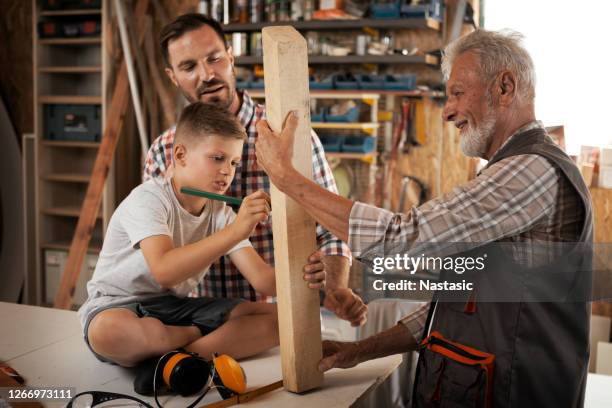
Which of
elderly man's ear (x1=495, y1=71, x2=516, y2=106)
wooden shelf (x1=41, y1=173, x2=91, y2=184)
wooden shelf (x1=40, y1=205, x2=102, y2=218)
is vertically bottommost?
wooden shelf (x1=40, y1=205, x2=102, y2=218)

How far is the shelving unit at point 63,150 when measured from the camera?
4699 mm

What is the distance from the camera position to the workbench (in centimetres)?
155

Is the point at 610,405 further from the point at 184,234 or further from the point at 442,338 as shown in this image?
the point at 184,234

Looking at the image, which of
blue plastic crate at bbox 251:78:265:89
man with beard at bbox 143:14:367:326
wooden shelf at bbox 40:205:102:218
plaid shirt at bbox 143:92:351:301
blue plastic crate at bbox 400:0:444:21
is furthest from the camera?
wooden shelf at bbox 40:205:102:218

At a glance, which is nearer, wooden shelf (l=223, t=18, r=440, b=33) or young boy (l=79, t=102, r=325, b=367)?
young boy (l=79, t=102, r=325, b=367)

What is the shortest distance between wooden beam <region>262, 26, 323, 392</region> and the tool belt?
25cm

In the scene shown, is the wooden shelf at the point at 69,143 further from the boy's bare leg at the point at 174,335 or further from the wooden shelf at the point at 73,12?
the boy's bare leg at the point at 174,335

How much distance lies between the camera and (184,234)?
1794 millimetres

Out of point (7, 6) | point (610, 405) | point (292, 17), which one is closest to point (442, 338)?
point (610, 405)

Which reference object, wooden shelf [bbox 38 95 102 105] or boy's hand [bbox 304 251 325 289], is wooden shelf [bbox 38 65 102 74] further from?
boy's hand [bbox 304 251 325 289]

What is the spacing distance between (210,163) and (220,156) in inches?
1.2

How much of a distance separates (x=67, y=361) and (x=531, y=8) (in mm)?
3224

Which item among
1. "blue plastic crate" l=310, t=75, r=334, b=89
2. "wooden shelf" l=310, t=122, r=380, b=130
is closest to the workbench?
"wooden shelf" l=310, t=122, r=380, b=130

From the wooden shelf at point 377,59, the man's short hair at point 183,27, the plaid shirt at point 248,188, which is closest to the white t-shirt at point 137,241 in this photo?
the plaid shirt at point 248,188
